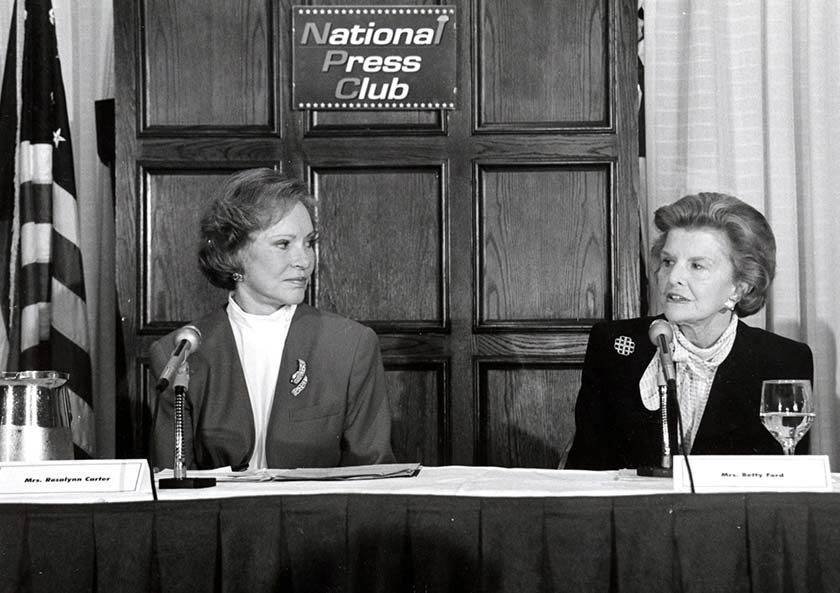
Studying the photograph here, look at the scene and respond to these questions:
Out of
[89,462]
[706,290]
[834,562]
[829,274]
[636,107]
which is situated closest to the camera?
[834,562]

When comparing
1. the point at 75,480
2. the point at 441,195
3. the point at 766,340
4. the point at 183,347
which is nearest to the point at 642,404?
the point at 766,340

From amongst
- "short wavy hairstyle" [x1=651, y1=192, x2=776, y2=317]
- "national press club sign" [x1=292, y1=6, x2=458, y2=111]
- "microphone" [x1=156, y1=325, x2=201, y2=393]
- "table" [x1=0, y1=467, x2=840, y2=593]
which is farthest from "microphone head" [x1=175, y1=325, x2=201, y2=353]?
"national press club sign" [x1=292, y1=6, x2=458, y2=111]

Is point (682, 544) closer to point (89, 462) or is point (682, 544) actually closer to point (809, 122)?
point (89, 462)

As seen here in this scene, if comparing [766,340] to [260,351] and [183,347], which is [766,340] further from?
[183,347]

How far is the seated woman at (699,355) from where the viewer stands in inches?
111

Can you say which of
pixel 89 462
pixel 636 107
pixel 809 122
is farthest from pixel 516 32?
pixel 89 462

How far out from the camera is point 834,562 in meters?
1.70

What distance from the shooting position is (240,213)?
3121 mm

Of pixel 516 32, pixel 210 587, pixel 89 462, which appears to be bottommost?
pixel 210 587

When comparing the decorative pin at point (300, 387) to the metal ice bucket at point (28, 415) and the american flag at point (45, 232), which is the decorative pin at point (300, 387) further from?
the american flag at point (45, 232)

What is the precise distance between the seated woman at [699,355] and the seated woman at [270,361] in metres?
0.59

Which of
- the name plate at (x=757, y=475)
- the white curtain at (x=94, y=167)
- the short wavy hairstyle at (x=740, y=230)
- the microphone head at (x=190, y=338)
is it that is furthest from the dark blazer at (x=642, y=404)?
the white curtain at (x=94, y=167)

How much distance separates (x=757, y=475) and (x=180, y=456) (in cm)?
103

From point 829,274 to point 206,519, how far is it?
2884mm
